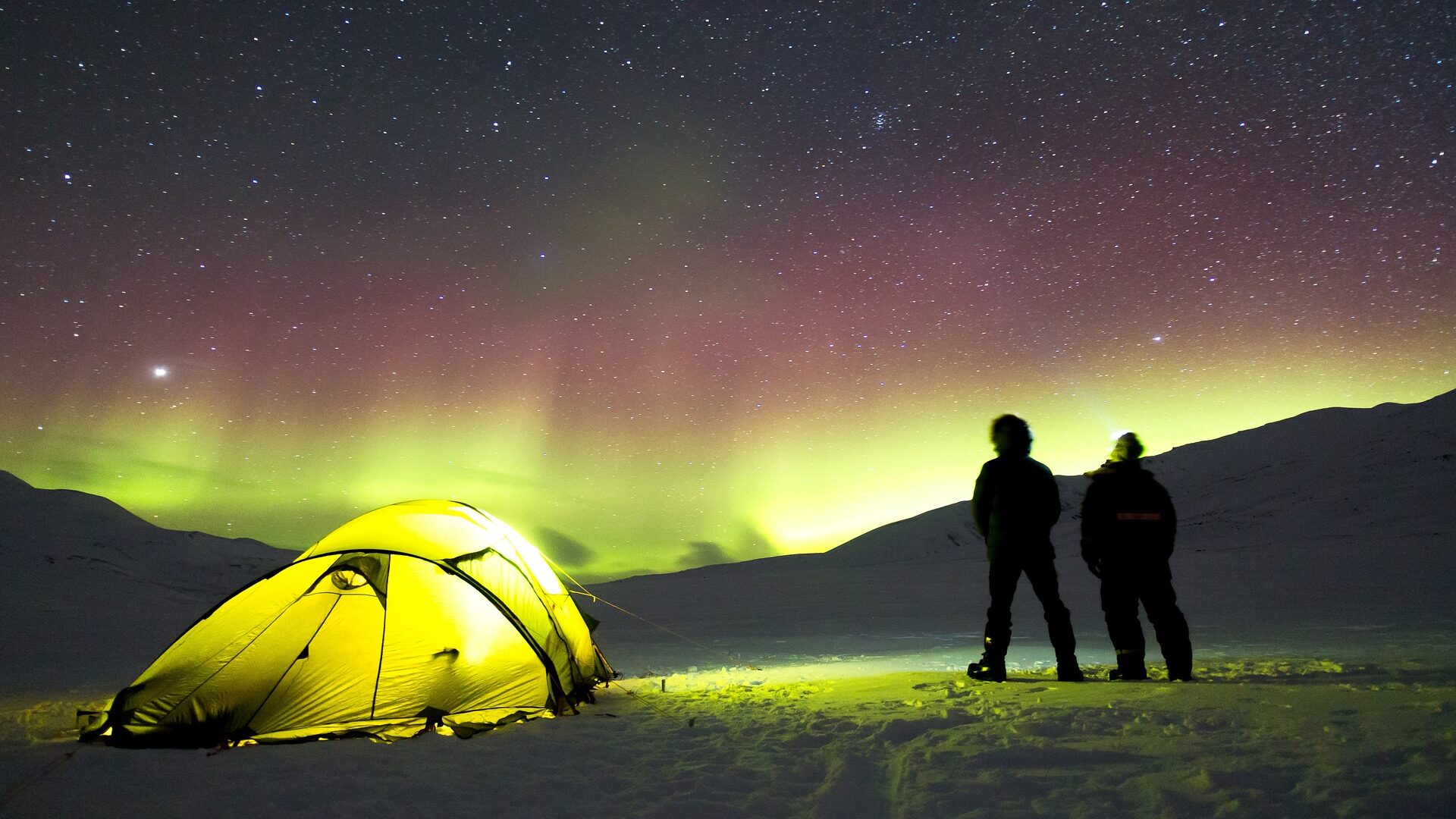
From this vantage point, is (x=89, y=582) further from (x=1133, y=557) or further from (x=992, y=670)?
(x=1133, y=557)

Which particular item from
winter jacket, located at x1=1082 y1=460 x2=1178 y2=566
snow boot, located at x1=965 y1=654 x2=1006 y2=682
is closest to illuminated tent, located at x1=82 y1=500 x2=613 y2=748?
snow boot, located at x1=965 y1=654 x2=1006 y2=682

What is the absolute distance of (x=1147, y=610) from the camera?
5.71m

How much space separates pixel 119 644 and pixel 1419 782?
18.1 meters

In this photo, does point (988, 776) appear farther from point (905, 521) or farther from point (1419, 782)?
point (905, 521)

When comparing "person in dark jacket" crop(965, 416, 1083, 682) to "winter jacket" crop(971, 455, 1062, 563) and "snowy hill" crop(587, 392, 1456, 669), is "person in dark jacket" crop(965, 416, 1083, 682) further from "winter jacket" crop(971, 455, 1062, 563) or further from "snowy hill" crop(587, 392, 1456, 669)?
"snowy hill" crop(587, 392, 1456, 669)

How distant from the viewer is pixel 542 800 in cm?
378

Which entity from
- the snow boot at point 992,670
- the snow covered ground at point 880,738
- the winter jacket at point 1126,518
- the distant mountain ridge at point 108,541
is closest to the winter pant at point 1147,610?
the winter jacket at point 1126,518

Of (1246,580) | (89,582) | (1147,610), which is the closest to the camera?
(1147,610)

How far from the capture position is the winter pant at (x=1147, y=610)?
224 inches

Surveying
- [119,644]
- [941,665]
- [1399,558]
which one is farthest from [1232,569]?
[119,644]

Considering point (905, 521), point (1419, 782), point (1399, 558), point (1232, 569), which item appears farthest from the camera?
point (905, 521)

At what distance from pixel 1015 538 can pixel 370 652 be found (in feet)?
18.1

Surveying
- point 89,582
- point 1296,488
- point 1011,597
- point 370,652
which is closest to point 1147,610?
point 1011,597

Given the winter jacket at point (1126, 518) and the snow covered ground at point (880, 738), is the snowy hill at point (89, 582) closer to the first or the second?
the snow covered ground at point (880, 738)
